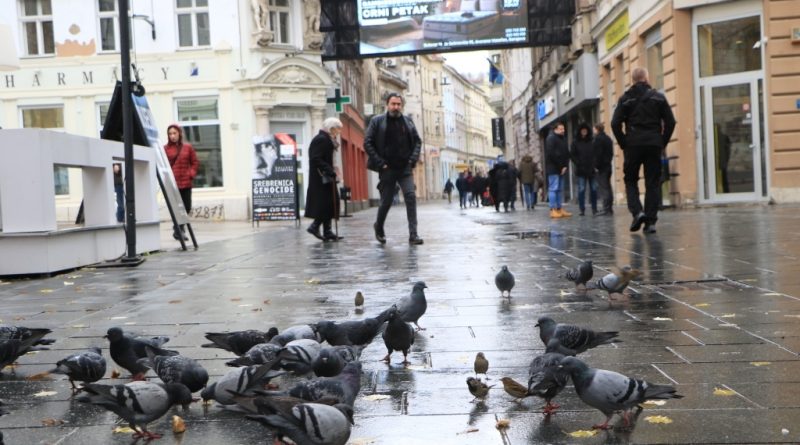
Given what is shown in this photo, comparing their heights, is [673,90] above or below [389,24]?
below

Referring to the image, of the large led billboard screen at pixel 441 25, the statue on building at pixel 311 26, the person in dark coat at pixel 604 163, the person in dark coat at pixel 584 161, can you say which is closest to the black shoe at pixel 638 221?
the person in dark coat at pixel 604 163

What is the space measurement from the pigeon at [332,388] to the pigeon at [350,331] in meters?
0.85

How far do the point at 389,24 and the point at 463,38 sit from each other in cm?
230

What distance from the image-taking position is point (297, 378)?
158 inches

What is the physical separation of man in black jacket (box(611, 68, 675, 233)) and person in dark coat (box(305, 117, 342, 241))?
174 inches

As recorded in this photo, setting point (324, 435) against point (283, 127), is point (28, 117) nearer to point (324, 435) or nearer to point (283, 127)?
point (283, 127)

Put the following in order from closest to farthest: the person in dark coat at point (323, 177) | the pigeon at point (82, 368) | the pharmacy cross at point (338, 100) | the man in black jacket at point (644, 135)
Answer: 1. the pigeon at point (82, 368)
2. the man in black jacket at point (644, 135)
3. the person in dark coat at point (323, 177)
4. the pharmacy cross at point (338, 100)

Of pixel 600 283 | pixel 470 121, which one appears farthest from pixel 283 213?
pixel 470 121

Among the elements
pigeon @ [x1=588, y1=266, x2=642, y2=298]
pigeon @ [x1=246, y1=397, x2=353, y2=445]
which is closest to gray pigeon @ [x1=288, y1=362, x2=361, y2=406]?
pigeon @ [x1=246, y1=397, x2=353, y2=445]

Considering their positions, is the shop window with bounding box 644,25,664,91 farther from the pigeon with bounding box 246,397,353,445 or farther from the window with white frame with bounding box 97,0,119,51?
the pigeon with bounding box 246,397,353,445

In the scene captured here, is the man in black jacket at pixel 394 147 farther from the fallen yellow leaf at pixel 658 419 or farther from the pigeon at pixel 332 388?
the fallen yellow leaf at pixel 658 419

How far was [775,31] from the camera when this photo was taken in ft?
61.4

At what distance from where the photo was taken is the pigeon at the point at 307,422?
2.59 m

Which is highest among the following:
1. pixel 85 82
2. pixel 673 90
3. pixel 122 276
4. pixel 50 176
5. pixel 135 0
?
pixel 135 0
